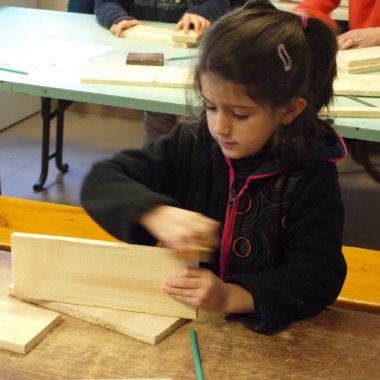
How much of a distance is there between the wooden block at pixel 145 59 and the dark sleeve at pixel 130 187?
93cm

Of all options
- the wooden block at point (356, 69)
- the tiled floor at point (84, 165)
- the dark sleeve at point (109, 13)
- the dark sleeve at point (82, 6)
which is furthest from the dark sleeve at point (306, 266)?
the dark sleeve at point (82, 6)

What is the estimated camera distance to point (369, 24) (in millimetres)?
2641

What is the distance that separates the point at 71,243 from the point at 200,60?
33 centimetres

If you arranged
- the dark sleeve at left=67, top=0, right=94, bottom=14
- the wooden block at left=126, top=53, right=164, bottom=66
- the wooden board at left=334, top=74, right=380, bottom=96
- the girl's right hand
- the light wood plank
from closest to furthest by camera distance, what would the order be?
the girl's right hand → the light wood plank → the wooden board at left=334, top=74, right=380, bottom=96 → the wooden block at left=126, top=53, right=164, bottom=66 → the dark sleeve at left=67, top=0, right=94, bottom=14

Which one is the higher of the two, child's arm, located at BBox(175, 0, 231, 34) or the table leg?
child's arm, located at BBox(175, 0, 231, 34)

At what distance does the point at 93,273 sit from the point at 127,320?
0.09m

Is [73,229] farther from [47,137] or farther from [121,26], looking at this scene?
[47,137]

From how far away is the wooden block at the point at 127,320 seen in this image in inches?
35.6

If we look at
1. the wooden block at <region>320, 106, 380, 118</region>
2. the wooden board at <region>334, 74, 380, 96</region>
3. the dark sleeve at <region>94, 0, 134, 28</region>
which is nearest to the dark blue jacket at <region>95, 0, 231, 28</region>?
the dark sleeve at <region>94, 0, 134, 28</region>

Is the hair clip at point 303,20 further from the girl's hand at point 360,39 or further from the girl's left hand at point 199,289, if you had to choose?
the girl's hand at point 360,39

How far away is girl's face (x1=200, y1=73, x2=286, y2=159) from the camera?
0.91 m

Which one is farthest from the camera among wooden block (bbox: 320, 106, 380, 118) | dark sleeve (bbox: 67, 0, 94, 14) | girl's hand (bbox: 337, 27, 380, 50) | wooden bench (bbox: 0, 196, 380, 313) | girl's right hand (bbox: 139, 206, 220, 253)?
dark sleeve (bbox: 67, 0, 94, 14)

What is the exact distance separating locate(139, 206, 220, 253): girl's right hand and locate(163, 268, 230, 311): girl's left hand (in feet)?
0.20

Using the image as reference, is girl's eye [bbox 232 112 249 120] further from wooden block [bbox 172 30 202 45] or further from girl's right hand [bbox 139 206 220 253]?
wooden block [bbox 172 30 202 45]
